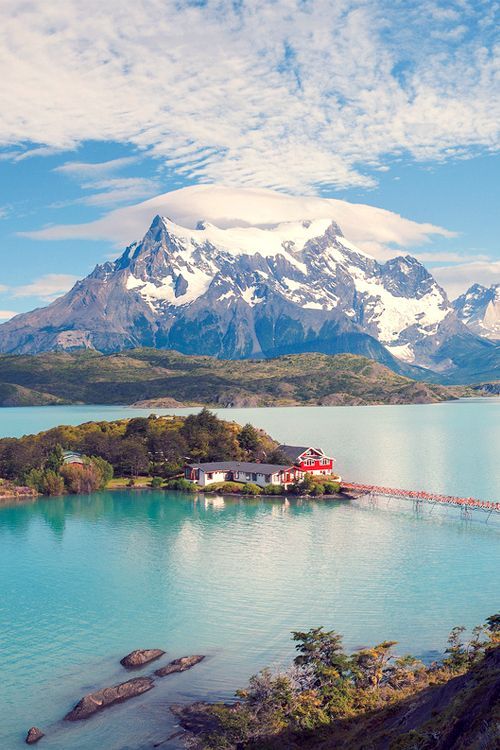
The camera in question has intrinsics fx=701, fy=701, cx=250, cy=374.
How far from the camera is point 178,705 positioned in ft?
125

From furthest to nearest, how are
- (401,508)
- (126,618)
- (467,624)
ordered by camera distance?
(401,508), (126,618), (467,624)

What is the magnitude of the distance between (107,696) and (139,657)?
16.5 feet

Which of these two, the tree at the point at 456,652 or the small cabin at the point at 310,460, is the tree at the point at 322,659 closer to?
the tree at the point at 456,652

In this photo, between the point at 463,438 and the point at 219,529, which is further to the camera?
the point at 463,438

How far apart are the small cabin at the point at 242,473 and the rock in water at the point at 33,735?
7156 cm

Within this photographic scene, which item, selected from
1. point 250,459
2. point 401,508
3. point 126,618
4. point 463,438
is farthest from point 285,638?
point 463,438

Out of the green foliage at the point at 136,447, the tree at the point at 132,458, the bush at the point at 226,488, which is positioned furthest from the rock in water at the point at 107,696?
the tree at the point at 132,458

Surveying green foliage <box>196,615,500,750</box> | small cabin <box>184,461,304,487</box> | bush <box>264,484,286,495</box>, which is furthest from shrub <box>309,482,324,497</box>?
green foliage <box>196,615,500,750</box>

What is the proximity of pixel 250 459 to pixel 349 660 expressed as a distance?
82535 mm

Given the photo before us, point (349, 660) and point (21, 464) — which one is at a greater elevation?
point (21, 464)

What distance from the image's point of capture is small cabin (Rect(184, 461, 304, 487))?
4218 inches

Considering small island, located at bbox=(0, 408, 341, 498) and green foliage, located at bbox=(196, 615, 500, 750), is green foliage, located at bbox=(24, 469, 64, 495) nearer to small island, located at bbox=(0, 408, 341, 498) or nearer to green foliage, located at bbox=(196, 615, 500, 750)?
small island, located at bbox=(0, 408, 341, 498)

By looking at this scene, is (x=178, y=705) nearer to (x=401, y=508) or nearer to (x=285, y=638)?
(x=285, y=638)

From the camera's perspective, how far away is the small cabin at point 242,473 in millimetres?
107131
